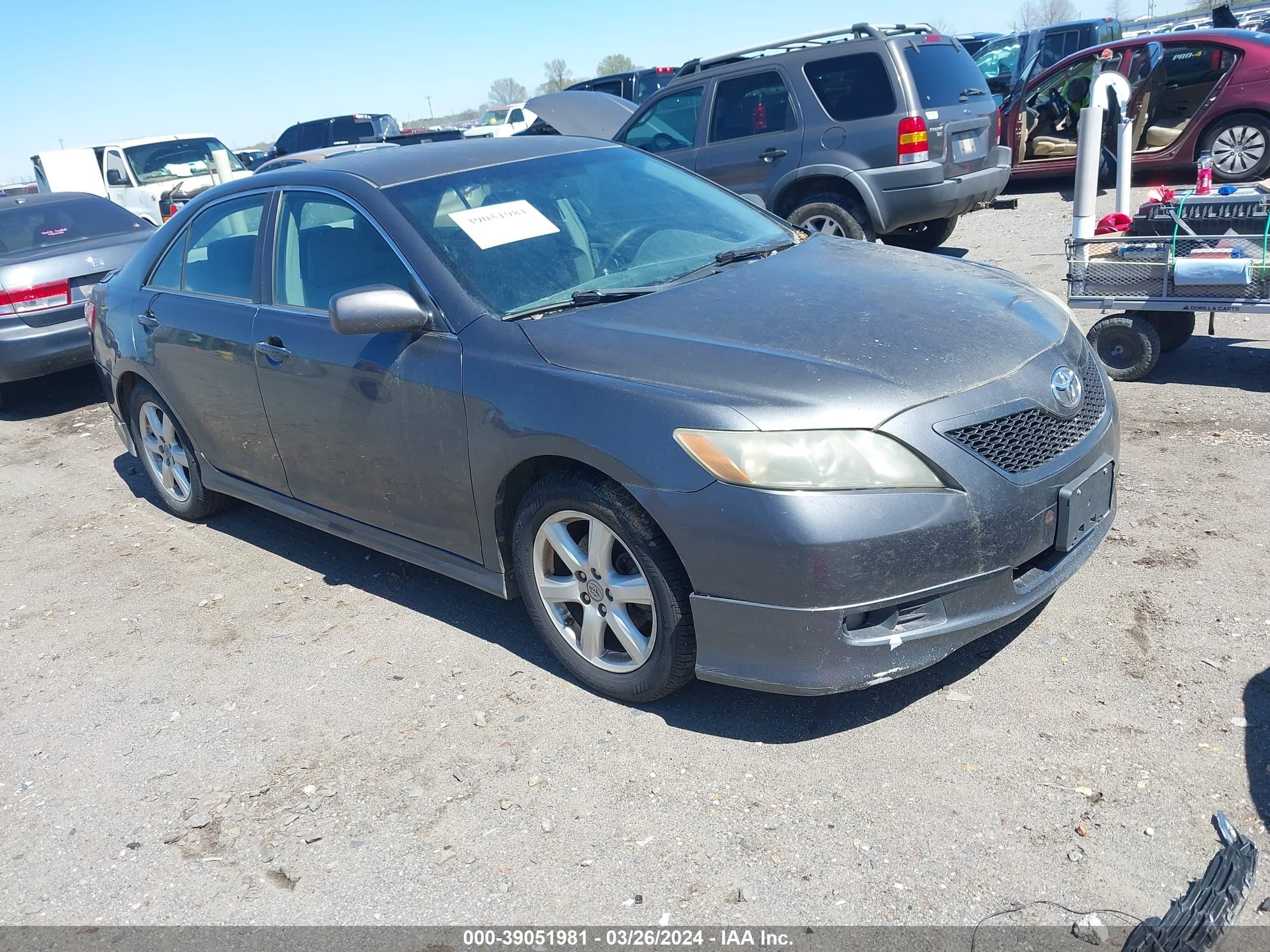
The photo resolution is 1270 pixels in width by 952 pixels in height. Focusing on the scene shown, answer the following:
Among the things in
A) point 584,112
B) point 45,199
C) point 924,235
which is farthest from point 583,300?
point 584,112

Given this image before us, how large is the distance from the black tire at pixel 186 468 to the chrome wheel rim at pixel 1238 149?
10577mm

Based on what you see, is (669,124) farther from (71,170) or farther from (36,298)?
(71,170)

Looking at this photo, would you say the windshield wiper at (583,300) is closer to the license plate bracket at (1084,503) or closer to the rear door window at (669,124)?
the license plate bracket at (1084,503)

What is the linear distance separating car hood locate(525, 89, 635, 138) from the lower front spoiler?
34.3ft

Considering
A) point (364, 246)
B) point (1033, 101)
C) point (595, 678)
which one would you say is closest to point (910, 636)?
point (595, 678)

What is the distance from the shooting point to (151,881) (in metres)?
2.95

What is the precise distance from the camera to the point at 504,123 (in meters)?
28.0

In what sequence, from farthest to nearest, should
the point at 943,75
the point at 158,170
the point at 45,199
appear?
the point at 158,170 < the point at 45,199 < the point at 943,75

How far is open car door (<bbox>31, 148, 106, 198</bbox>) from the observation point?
20.2m

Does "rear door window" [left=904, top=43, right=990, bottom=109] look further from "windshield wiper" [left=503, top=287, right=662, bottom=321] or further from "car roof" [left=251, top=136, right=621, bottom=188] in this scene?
"windshield wiper" [left=503, top=287, right=662, bottom=321]

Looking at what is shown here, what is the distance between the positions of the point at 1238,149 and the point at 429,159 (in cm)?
1015

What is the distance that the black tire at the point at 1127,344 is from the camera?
5.93 m

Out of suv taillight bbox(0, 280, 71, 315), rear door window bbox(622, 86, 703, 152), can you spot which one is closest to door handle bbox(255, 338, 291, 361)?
suv taillight bbox(0, 280, 71, 315)

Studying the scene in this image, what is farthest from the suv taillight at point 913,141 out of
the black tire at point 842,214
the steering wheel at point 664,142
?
the steering wheel at point 664,142
